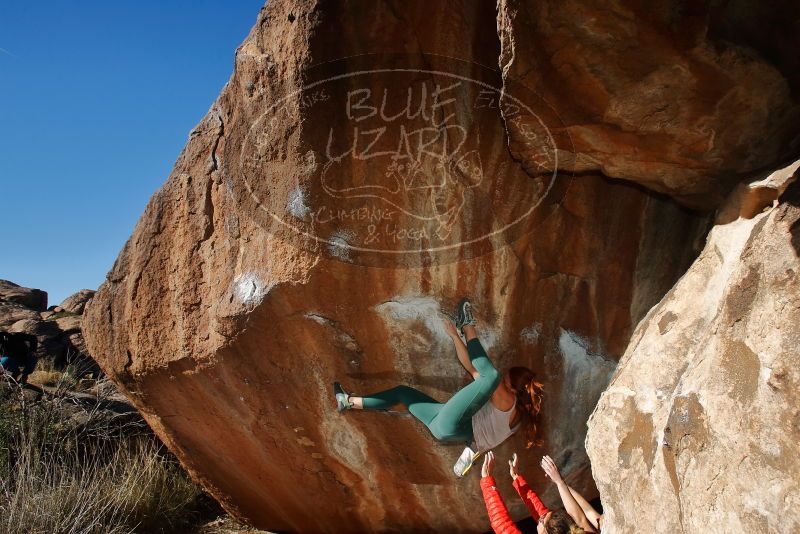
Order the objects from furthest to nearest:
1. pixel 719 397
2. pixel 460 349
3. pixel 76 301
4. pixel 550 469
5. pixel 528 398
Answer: pixel 76 301, pixel 528 398, pixel 460 349, pixel 550 469, pixel 719 397

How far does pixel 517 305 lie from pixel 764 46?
166cm

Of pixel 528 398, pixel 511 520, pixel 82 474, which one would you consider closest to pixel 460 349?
pixel 528 398

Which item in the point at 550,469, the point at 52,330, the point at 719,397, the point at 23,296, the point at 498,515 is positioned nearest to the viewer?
the point at 719,397

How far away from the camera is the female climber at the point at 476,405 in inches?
139

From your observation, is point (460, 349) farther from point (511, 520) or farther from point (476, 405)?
point (511, 520)

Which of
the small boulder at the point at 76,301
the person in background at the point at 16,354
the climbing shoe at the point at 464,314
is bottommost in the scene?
the climbing shoe at the point at 464,314

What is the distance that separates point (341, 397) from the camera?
3.65 m

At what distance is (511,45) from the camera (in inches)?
108

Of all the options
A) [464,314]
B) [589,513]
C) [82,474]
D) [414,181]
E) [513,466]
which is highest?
[414,181]

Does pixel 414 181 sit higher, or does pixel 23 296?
pixel 23 296

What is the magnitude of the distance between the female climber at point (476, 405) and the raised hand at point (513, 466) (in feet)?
0.40

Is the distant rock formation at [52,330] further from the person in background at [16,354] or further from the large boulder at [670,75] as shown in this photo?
the large boulder at [670,75]

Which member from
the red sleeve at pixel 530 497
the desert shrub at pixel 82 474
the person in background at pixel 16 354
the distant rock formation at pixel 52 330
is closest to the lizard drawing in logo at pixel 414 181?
the red sleeve at pixel 530 497

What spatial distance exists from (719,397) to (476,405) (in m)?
1.55
